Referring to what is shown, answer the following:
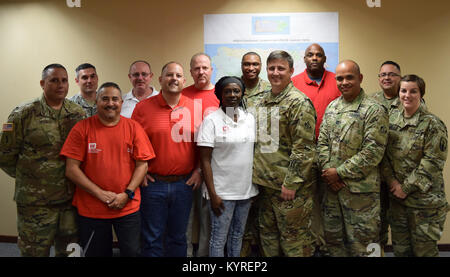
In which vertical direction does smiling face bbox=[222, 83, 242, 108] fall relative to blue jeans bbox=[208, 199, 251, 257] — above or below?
above

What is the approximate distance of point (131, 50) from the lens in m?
3.66

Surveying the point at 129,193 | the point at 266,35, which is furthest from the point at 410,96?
the point at 129,193

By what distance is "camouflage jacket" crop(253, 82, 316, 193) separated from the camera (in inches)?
90.9

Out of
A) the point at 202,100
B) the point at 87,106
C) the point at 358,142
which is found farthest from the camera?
the point at 87,106

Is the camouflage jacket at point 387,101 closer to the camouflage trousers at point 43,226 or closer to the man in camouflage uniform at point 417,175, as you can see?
the man in camouflage uniform at point 417,175

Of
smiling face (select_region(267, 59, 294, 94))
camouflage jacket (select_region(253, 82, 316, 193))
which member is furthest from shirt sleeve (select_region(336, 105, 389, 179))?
smiling face (select_region(267, 59, 294, 94))

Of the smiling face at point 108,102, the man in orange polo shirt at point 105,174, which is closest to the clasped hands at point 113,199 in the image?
the man in orange polo shirt at point 105,174

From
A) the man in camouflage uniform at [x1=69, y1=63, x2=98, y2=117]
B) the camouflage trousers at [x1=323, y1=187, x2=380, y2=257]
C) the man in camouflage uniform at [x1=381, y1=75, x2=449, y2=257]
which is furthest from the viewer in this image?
the man in camouflage uniform at [x1=69, y1=63, x2=98, y2=117]

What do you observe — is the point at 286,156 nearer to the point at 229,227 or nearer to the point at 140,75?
the point at 229,227

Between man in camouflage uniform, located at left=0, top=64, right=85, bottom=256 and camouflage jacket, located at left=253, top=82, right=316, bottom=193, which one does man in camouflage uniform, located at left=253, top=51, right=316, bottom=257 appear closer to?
camouflage jacket, located at left=253, top=82, right=316, bottom=193

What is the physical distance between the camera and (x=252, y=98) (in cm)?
262

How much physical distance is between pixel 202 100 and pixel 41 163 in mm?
1331

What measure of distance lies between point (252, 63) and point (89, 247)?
6.59 ft
